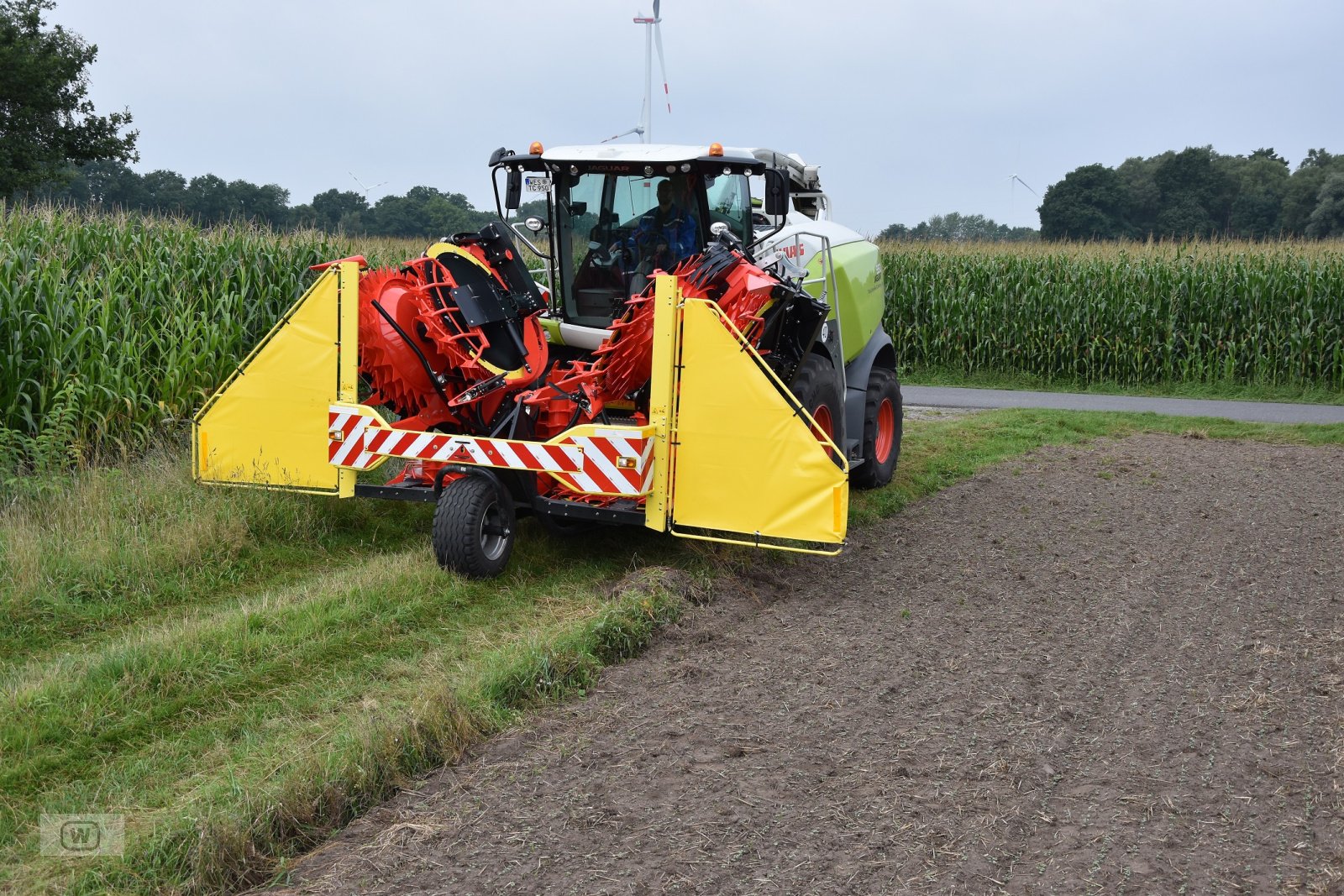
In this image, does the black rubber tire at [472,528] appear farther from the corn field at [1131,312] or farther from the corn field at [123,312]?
the corn field at [1131,312]

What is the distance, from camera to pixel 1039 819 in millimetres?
3891

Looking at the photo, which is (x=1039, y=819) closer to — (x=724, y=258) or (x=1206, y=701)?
(x=1206, y=701)

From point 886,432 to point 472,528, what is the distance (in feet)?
16.0

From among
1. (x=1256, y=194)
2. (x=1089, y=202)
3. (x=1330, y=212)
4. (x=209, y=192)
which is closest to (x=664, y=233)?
(x=209, y=192)

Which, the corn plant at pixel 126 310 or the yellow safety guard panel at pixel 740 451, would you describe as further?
the corn plant at pixel 126 310

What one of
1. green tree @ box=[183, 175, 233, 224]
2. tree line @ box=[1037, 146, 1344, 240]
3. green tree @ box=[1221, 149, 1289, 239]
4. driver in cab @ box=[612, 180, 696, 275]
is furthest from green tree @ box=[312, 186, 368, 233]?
green tree @ box=[1221, 149, 1289, 239]

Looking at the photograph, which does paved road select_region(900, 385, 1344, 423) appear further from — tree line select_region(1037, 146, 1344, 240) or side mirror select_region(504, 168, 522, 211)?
tree line select_region(1037, 146, 1344, 240)

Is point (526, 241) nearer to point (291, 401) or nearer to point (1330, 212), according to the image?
point (291, 401)

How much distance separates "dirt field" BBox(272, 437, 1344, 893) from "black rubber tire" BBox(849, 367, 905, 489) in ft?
7.22

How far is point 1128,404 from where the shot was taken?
53.4 ft

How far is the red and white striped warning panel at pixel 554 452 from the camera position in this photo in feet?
21.0

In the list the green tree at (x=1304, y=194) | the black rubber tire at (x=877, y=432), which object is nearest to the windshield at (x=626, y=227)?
the black rubber tire at (x=877, y=432)

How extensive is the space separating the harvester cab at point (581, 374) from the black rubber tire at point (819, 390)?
0.02 meters

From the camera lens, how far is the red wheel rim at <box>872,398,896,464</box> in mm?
10164
